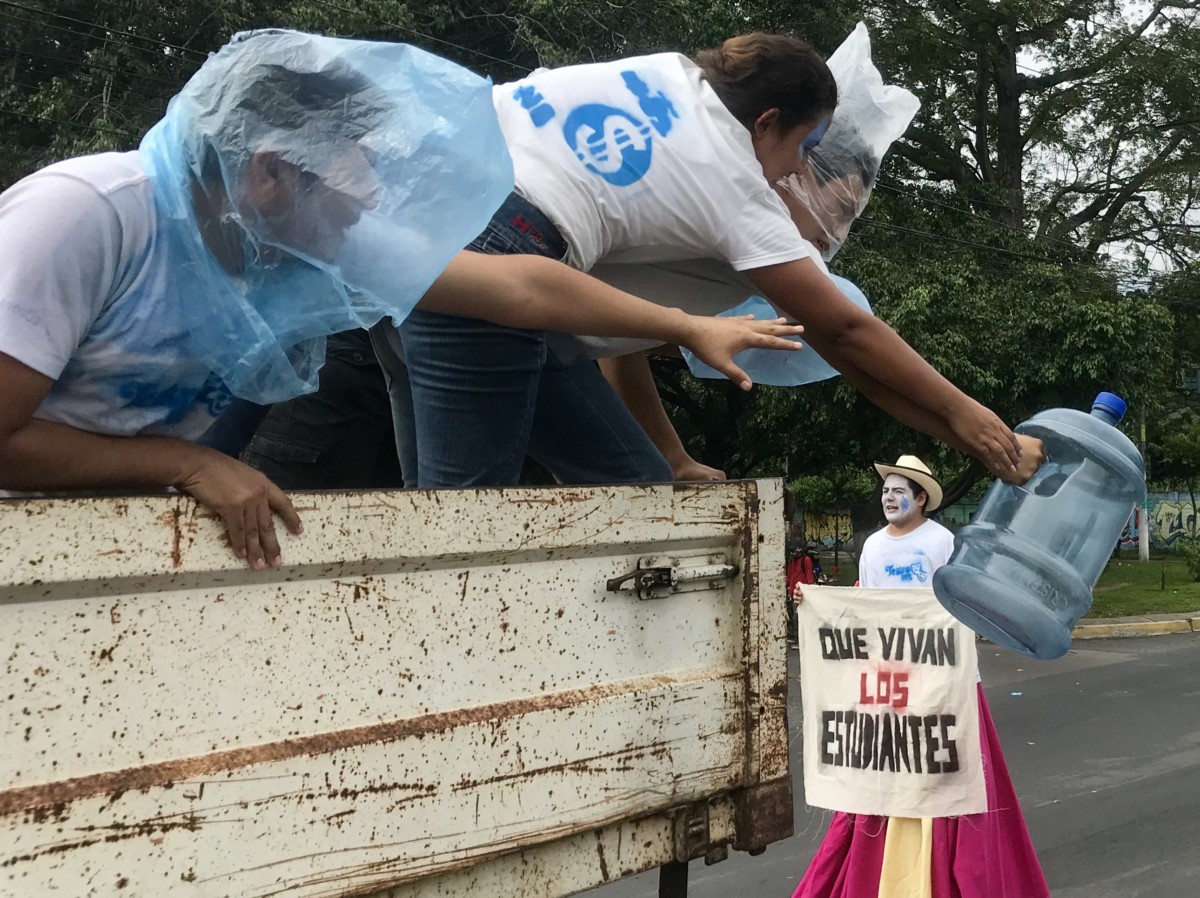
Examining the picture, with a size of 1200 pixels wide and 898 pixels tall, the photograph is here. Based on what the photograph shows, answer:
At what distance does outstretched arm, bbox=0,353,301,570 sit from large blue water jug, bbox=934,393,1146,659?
1.96 metres

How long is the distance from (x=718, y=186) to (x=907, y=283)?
38.5 feet

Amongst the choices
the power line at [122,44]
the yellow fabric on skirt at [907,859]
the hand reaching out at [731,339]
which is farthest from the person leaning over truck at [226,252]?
the power line at [122,44]

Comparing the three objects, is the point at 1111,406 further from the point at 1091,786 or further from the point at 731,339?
the point at 1091,786

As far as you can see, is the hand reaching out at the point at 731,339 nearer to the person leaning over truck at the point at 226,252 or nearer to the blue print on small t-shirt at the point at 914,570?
the person leaning over truck at the point at 226,252

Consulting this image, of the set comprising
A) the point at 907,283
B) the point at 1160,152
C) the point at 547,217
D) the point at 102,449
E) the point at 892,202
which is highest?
the point at 1160,152

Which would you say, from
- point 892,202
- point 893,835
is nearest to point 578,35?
point 892,202

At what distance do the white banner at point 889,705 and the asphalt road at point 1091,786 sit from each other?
42.7 inches

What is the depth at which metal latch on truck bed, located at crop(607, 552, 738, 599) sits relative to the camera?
2146 mm

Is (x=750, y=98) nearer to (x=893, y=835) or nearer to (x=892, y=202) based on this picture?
(x=893, y=835)

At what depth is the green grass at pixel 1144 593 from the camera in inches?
651

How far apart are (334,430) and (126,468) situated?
1121 mm

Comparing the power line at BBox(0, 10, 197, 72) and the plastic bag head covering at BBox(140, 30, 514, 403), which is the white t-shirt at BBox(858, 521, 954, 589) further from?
the power line at BBox(0, 10, 197, 72)

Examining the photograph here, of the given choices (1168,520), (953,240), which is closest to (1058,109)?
(953,240)

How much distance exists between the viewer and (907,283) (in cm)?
1349
